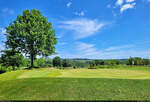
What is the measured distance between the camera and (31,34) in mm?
18078

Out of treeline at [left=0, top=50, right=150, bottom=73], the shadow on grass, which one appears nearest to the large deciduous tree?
treeline at [left=0, top=50, right=150, bottom=73]

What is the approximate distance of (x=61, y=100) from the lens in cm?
465

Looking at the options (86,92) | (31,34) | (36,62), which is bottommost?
(86,92)

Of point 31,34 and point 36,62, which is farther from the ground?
point 31,34

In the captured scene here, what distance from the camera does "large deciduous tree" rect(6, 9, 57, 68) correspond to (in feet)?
60.1

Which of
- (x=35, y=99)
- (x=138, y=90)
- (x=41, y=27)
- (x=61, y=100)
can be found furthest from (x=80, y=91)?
(x=41, y=27)

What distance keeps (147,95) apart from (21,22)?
835 inches

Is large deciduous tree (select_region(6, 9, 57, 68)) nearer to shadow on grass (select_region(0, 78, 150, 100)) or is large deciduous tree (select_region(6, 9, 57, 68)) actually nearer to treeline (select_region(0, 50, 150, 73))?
treeline (select_region(0, 50, 150, 73))

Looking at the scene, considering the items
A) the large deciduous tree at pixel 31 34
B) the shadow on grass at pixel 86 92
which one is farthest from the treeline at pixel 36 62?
the shadow on grass at pixel 86 92

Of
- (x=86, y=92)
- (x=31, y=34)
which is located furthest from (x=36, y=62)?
(x=86, y=92)

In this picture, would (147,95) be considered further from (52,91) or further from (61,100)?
(52,91)

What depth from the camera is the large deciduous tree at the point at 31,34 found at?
18312 millimetres

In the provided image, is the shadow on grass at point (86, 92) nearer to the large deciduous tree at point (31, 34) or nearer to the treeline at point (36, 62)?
the large deciduous tree at point (31, 34)

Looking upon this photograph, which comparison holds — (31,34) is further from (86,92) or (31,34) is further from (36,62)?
(36,62)
